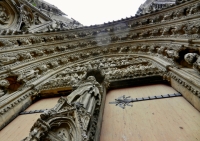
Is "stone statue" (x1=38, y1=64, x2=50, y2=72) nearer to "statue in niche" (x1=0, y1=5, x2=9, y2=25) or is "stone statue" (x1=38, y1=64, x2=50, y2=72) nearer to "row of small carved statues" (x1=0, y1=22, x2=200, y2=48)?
"row of small carved statues" (x1=0, y1=22, x2=200, y2=48)

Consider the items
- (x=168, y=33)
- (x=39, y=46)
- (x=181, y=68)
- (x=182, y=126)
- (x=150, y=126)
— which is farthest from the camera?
(x=39, y=46)

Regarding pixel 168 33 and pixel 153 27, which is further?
pixel 153 27

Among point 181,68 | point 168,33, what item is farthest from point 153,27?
point 181,68

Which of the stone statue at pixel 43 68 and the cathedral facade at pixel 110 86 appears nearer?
the cathedral facade at pixel 110 86

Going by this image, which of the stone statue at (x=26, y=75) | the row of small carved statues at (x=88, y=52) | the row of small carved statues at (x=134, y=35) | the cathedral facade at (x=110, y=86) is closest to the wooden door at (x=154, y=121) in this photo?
the cathedral facade at (x=110, y=86)

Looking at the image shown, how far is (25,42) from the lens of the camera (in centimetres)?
516

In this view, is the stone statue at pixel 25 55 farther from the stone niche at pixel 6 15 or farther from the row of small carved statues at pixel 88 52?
the stone niche at pixel 6 15

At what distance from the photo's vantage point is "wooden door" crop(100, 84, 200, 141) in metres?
1.69

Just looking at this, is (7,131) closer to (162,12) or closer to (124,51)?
(124,51)

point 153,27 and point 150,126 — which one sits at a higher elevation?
point 153,27

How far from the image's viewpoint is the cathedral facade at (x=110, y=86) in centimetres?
165

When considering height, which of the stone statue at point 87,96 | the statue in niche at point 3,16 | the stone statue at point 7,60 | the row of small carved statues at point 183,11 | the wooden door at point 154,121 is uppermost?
the statue in niche at point 3,16

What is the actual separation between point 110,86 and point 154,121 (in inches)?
59.4

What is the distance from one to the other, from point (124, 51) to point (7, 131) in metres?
4.76
